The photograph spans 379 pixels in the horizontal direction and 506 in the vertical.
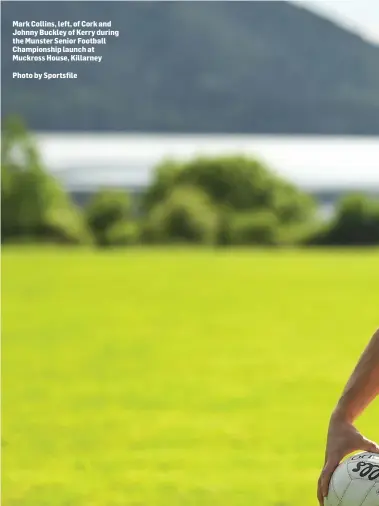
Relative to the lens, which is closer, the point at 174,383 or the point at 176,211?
the point at 174,383

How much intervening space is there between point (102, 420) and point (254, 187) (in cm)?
4563

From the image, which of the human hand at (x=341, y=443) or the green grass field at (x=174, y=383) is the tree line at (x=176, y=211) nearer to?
the green grass field at (x=174, y=383)

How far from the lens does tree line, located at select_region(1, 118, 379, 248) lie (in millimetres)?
33238

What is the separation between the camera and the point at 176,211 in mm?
34312

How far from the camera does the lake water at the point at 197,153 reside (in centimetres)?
4625

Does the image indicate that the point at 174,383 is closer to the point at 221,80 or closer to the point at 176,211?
the point at 176,211

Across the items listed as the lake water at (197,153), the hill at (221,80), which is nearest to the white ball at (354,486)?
the lake water at (197,153)

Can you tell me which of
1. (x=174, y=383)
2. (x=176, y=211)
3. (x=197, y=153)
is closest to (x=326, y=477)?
(x=174, y=383)

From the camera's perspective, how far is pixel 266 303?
12.5 metres

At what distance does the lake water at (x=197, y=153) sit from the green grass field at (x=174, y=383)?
29734 millimetres

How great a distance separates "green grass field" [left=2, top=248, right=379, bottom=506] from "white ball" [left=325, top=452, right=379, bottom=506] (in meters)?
1.80

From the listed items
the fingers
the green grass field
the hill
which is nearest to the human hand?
the fingers

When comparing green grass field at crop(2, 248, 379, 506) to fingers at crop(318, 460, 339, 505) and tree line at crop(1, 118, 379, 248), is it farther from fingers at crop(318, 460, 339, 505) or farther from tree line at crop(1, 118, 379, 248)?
tree line at crop(1, 118, 379, 248)

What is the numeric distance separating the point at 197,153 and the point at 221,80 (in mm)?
22119
